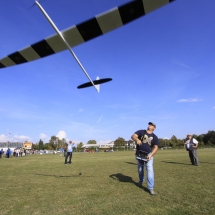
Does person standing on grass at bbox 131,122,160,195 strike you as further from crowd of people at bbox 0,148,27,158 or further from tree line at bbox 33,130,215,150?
tree line at bbox 33,130,215,150

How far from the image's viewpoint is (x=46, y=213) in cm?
346

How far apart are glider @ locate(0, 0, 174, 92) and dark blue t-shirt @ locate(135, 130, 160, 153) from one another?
8.42 feet

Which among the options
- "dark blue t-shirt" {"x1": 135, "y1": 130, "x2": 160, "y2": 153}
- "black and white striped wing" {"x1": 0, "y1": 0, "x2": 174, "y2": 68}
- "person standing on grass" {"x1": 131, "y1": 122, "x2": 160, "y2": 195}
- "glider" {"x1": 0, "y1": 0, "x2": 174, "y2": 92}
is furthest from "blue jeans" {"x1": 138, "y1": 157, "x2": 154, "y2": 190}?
"black and white striped wing" {"x1": 0, "y1": 0, "x2": 174, "y2": 68}

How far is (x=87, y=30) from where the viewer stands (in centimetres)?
439

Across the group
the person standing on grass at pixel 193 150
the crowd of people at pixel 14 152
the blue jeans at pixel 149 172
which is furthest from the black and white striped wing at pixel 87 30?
the crowd of people at pixel 14 152

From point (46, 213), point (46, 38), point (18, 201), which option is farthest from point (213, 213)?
point (46, 38)

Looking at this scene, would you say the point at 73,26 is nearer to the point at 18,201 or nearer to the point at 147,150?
the point at 147,150

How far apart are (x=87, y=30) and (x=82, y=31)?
13 cm

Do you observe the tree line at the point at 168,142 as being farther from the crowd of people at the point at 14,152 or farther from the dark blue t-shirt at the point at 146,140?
the dark blue t-shirt at the point at 146,140

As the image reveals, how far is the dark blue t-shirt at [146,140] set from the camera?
5.34 m

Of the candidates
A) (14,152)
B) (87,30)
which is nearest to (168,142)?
(14,152)

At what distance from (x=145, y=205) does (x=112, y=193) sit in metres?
1.18

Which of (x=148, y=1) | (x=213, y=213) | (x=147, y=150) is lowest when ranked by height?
(x=213, y=213)

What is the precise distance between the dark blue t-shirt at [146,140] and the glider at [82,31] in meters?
2.57
